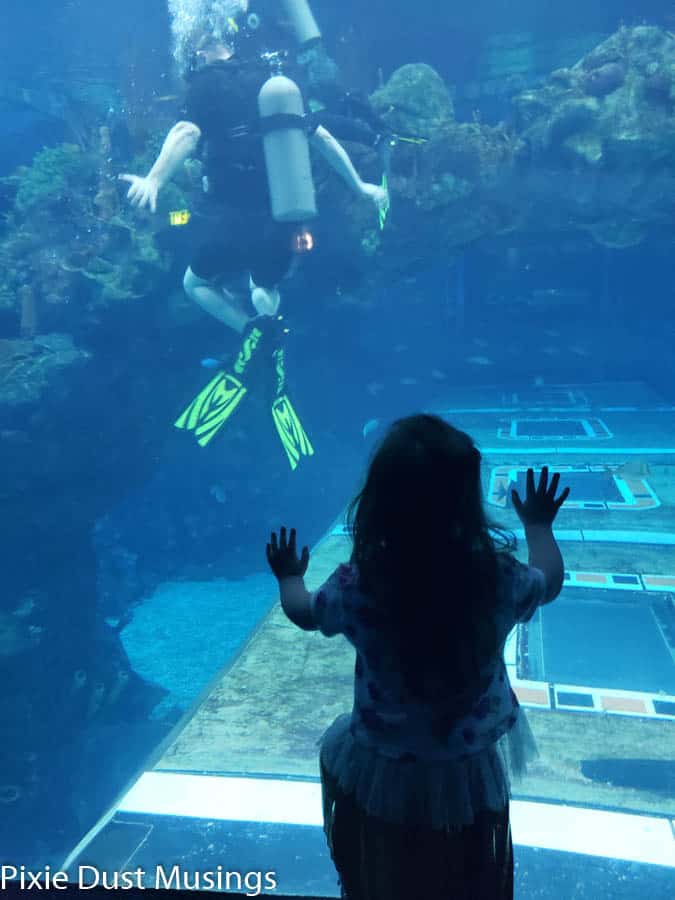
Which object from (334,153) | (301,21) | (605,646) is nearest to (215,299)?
(334,153)

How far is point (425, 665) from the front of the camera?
1.10 metres

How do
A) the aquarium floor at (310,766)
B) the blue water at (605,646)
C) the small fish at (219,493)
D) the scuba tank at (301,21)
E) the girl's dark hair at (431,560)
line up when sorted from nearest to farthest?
1. the girl's dark hair at (431,560)
2. the aquarium floor at (310,766)
3. the blue water at (605,646)
4. the scuba tank at (301,21)
5. the small fish at (219,493)

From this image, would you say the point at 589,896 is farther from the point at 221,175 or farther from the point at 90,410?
the point at 90,410

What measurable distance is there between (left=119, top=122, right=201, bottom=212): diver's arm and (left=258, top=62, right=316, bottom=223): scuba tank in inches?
32.5

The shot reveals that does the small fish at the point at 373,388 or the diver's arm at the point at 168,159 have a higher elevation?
the diver's arm at the point at 168,159

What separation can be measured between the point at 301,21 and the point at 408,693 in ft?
24.4

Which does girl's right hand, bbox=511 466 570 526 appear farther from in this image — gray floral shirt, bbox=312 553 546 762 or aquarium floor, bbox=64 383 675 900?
aquarium floor, bbox=64 383 675 900

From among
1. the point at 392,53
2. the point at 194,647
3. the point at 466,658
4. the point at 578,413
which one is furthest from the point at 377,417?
the point at 466,658

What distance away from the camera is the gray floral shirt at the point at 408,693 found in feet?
3.69

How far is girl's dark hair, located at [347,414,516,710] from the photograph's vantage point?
108cm

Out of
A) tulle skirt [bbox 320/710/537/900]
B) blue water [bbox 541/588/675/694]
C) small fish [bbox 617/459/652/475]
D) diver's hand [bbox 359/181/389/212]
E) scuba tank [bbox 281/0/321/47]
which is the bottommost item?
blue water [bbox 541/588/675/694]

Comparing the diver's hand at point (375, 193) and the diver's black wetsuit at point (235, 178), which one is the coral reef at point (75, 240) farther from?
the diver's hand at point (375, 193)

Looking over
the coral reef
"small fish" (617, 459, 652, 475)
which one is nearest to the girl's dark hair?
"small fish" (617, 459, 652, 475)

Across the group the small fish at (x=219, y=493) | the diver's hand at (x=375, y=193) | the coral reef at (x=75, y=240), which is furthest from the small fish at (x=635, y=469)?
the coral reef at (x=75, y=240)
